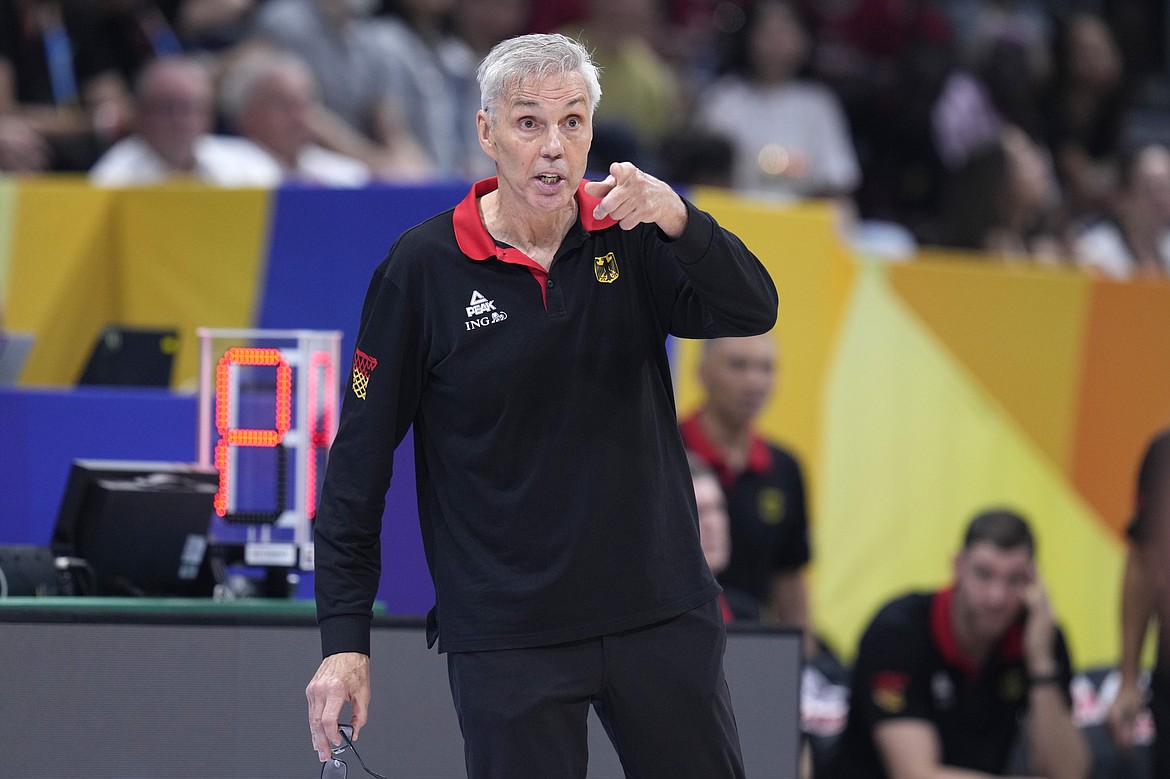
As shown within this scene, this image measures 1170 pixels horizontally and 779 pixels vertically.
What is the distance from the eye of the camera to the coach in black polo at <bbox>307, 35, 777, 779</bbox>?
8.63ft

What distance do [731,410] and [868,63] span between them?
4.85 meters

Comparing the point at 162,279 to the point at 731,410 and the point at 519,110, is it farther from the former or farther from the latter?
the point at 519,110

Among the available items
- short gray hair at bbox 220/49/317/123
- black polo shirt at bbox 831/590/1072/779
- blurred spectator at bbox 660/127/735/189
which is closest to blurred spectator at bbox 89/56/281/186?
short gray hair at bbox 220/49/317/123

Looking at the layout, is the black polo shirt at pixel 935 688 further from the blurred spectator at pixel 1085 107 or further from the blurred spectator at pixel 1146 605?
the blurred spectator at pixel 1085 107

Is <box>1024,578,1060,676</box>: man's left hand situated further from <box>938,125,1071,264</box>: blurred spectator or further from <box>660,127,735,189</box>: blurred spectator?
<box>938,125,1071,264</box>: blurred spectator

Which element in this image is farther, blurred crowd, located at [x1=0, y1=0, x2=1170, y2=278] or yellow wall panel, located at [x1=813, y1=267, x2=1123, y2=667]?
blurred crowd, located at [x1=0, y1=0, x2=1170, y2=278]

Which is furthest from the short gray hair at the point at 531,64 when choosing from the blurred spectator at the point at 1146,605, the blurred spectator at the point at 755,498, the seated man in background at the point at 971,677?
the blurred spectator at the point at 1146,605

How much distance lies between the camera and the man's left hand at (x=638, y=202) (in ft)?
8.14

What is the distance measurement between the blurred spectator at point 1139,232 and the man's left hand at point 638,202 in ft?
22.4

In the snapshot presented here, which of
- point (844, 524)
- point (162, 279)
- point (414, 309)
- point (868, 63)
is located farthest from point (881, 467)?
point (414, 309)

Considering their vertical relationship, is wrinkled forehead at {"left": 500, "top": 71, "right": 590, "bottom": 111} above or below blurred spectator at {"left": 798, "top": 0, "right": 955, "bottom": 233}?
below

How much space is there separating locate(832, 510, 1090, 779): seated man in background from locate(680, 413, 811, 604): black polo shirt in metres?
0.62

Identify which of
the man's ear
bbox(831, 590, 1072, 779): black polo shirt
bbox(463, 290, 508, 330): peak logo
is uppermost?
the man's ear

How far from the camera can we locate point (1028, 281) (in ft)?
23.9
